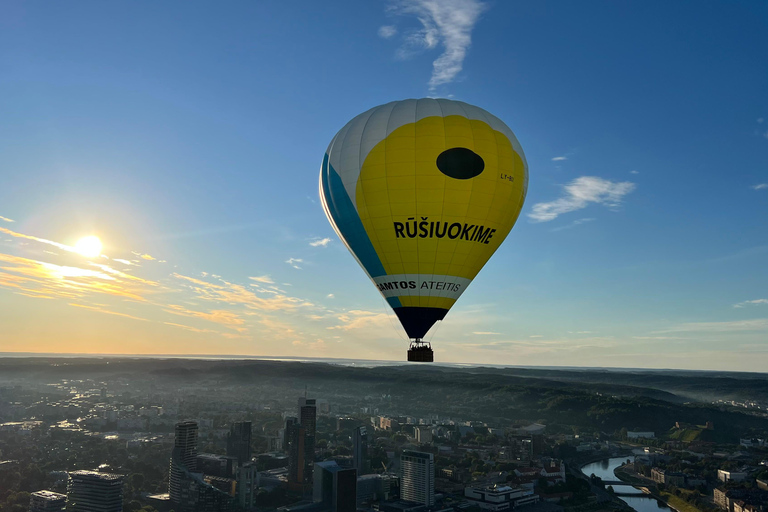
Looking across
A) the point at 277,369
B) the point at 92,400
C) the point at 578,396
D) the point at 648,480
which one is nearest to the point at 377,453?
the point at 648,480

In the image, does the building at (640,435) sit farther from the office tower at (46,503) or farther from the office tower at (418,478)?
the office tower at (46,503)

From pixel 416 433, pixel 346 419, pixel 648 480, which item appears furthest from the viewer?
pixel 346 419

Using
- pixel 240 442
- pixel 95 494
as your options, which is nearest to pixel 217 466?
pixel 240 442

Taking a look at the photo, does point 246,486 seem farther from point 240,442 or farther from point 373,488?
point 240,442

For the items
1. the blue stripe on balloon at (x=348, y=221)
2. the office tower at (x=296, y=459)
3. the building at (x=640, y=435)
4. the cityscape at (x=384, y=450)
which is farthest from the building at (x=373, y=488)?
the building at (x=640, y=435)

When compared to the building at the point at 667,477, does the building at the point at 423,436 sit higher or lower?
higher

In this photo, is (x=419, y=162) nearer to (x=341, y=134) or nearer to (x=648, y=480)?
(x=341, y=134)
